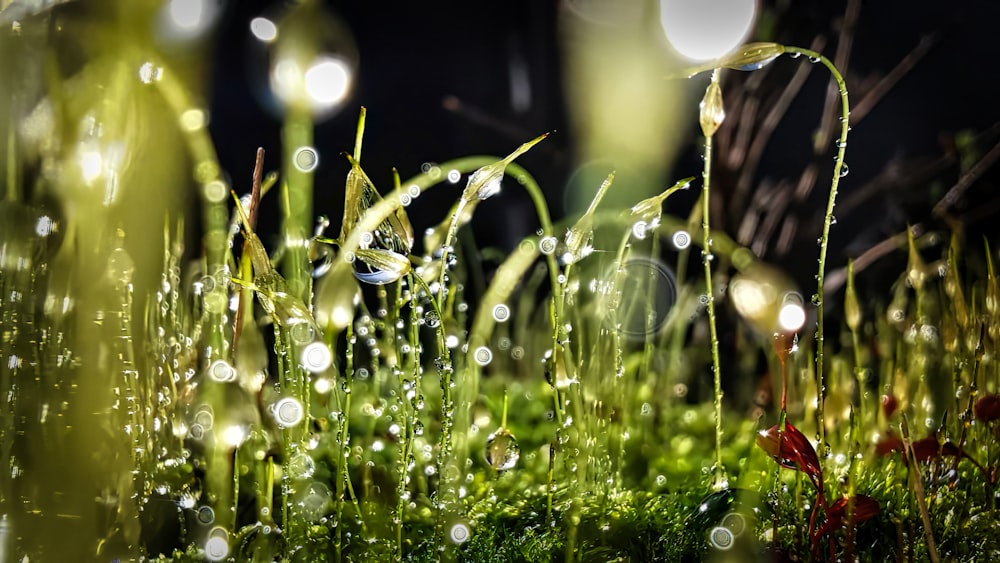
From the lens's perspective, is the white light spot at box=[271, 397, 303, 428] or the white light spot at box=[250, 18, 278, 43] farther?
Result: the white light spot at box=[250, 18, 278, 43]

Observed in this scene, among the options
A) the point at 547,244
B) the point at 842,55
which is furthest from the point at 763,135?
the point at 547,244

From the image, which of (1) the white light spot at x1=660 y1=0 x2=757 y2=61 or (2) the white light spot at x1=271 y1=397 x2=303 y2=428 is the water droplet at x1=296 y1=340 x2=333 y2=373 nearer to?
(2) the white light spot at x1=271 y1=397 x2=303 y2=428

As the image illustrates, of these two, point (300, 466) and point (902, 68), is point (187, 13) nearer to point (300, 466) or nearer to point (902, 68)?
point (300, 466)

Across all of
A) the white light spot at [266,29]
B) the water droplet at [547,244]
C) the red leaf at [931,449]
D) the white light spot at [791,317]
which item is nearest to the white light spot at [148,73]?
the white light spot at [266,29]

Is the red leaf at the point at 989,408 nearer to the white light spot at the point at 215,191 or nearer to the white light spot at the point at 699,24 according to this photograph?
the white light spot at the point at 699,24

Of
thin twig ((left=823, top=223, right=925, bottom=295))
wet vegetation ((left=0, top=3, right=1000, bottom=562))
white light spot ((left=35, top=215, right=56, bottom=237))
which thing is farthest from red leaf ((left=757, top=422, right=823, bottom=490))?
white light spot ((left=35, top=215, right=56, bottom=237))

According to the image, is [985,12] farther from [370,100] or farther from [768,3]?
[370,100]
